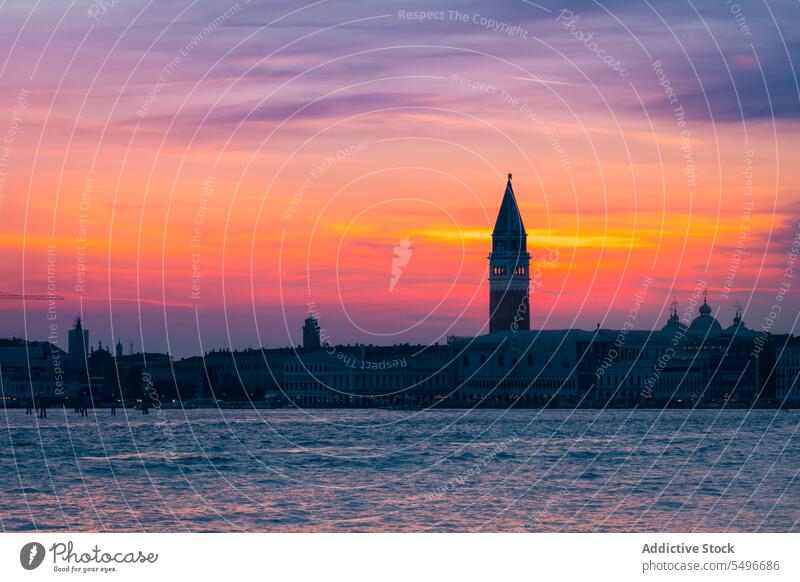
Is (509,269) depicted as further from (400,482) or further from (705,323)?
(400,482)

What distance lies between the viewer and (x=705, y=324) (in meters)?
159

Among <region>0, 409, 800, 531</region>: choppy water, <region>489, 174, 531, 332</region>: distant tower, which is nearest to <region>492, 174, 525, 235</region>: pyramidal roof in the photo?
<region>489, 174, 531, 332</region>: distant tower

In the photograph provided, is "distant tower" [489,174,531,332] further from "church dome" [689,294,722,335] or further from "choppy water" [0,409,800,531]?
"choppy water" [0,409,800,531]

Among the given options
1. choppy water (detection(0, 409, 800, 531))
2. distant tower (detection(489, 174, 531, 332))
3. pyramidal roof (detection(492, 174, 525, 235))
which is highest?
pyramidal roof (detection(492, 174, 525, 235))

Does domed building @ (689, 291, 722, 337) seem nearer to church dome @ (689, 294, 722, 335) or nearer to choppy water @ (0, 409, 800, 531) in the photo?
church dome @ (689, 294, 722, 335)

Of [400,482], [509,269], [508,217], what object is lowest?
[400,482]

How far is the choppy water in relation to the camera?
34062 mm

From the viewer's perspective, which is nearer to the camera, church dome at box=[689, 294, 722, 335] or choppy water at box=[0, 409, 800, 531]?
choppy water at box=[0, 409, 800, 531]

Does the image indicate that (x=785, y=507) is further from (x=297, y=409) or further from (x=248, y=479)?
(x=297, y=409)

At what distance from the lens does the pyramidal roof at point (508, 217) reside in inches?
6235

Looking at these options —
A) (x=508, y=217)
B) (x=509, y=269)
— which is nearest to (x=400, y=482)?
(x=508, y=217)

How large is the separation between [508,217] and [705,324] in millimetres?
21121

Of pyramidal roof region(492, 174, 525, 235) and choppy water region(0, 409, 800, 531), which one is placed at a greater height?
pyramidal roof region(492, 174, 525, 235)
